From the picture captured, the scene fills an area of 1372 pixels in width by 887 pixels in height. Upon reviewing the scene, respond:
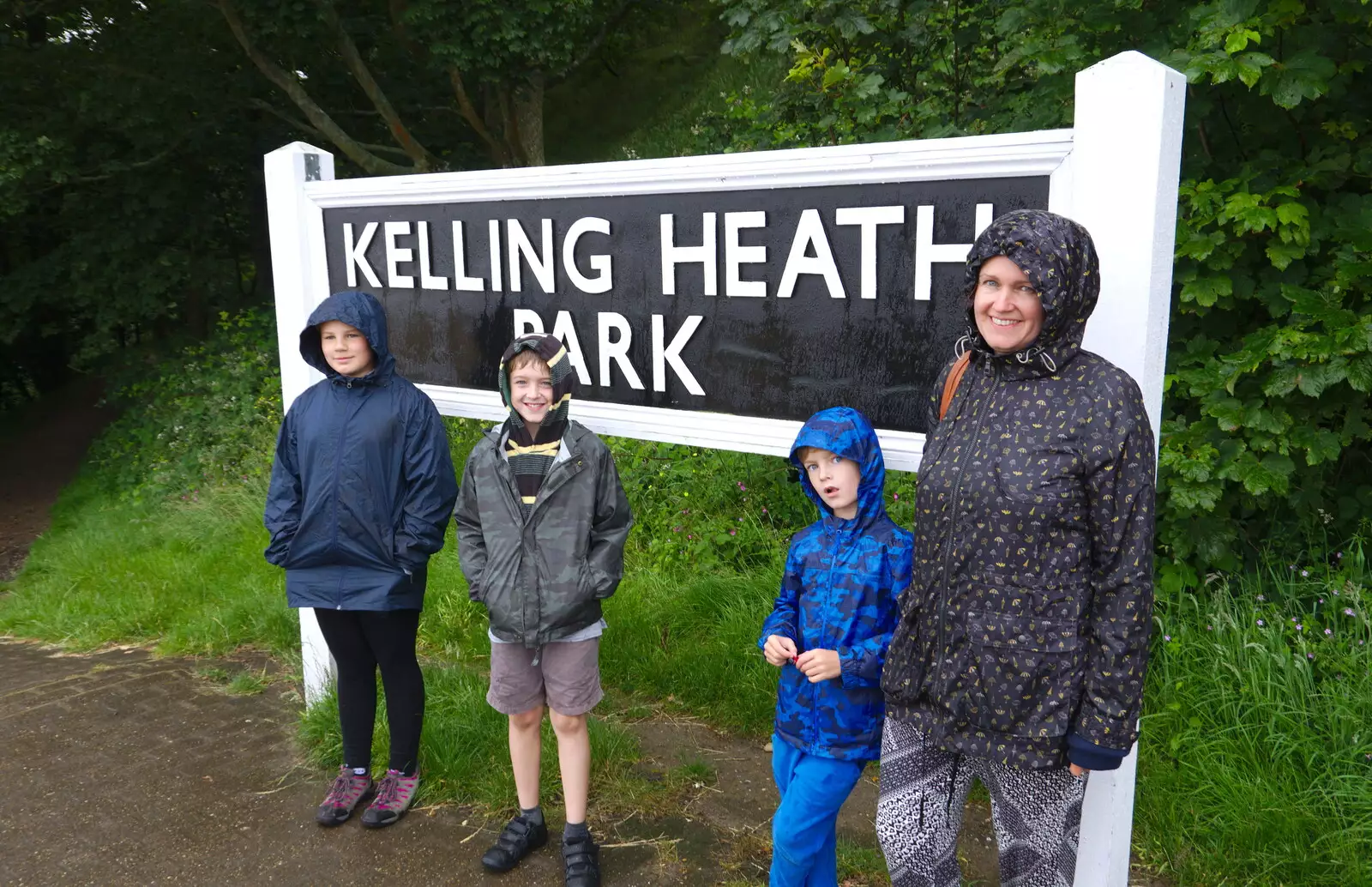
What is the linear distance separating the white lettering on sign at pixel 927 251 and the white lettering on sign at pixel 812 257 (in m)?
0.22

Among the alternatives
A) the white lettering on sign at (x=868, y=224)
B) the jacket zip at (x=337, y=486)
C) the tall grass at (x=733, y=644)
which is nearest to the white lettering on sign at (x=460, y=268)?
the jacket zip at (x=337, y=486)

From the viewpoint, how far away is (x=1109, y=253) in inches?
85.3

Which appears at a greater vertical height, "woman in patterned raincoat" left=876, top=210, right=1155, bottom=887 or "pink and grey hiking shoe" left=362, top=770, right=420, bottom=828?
"woman in patterned raincoat" left=876, top=210, right=1155, bottom=887

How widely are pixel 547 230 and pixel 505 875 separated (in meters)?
1.94

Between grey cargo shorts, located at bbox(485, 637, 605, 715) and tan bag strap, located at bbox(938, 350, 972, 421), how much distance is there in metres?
1.19

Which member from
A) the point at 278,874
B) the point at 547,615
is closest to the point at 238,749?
the point at 278,874

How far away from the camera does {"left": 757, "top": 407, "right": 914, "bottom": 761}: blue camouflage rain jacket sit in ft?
7.44

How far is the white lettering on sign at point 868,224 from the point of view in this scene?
2516 mm

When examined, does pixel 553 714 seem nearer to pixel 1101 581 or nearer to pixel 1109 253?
pixel 1101 581

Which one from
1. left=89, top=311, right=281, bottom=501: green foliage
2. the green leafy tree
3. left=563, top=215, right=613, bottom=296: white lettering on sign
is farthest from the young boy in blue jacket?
the green leafy tree

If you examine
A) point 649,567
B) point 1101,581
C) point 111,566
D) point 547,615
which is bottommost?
point 111,566

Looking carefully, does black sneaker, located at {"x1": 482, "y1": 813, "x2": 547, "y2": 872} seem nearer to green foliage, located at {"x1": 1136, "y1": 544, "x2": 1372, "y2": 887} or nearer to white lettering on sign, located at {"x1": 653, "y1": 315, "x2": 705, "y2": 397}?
white lettering on sign, located at {"x1": 653, "y1": 315, "x2": 705, "y2": 397}

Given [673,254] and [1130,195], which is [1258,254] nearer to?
[1130,195]

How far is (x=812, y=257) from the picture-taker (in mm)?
2668
